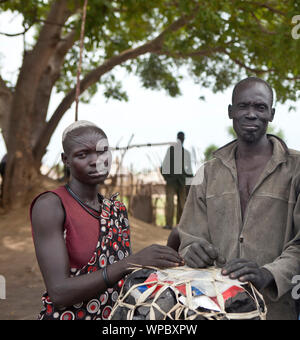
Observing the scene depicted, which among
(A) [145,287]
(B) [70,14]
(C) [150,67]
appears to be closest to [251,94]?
(A) [145,287]

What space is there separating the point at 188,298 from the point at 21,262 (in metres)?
5.25

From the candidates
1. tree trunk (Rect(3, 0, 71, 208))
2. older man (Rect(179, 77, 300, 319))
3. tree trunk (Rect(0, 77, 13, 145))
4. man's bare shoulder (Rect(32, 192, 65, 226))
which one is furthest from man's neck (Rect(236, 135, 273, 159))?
tree trunk (Rect(0, 77, 13, 145))

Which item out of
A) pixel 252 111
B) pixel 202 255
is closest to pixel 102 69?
pixel 252 111

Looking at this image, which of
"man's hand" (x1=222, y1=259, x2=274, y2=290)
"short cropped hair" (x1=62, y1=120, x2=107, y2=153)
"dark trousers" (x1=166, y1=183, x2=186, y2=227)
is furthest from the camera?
"dark trousers" (x1=166, y1=183, x2=186, y2=227)

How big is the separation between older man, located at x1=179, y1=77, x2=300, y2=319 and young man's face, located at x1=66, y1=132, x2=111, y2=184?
476mm

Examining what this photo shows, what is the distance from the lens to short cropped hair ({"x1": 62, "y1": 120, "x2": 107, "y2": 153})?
76.1 inches

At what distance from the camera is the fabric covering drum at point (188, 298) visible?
1302 millimetres

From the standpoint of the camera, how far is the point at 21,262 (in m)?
6.11

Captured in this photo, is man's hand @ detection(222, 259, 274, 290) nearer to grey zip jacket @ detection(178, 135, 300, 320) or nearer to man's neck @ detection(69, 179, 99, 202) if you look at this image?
grey zip jacket @ detection(178, 135, 300, 320)

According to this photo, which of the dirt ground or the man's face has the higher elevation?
the man's face

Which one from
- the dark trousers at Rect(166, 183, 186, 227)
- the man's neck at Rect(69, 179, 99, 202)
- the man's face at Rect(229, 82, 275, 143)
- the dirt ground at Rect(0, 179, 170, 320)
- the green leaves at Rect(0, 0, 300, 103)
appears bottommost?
the dirt ground at Rect(0, 179, 170, 320)

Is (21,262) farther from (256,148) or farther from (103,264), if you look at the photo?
(256,148)

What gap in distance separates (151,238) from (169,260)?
6.31 meters

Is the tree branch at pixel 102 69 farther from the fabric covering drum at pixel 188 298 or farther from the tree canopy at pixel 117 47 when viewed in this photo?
the fabric covering drum at pixel 188 298
